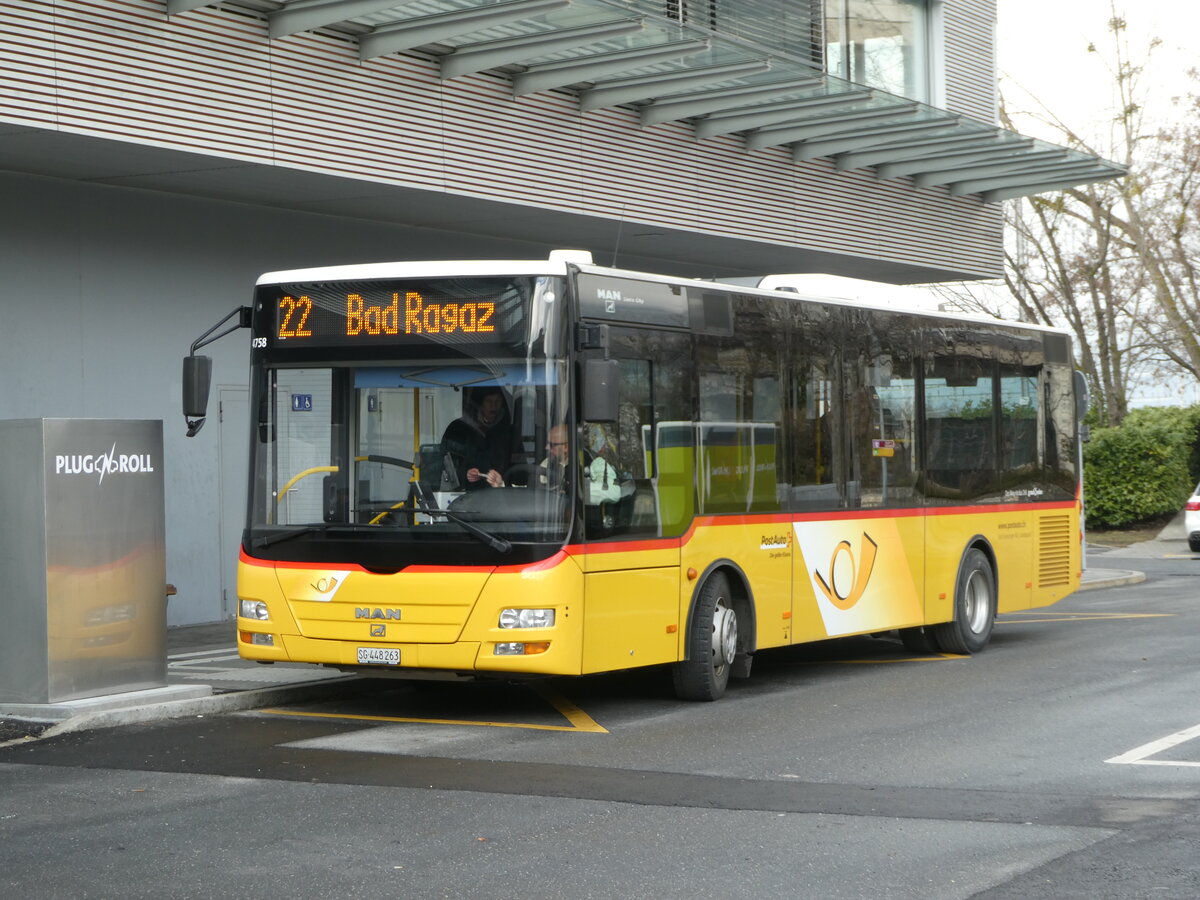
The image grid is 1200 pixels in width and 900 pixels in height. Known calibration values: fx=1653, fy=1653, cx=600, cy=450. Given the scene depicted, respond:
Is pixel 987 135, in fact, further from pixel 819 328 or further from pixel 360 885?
pixel 360 885

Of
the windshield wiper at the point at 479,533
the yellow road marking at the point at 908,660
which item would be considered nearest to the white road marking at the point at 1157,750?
the windshield wiper at the point at 479,533

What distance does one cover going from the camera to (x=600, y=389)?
10.1 metres

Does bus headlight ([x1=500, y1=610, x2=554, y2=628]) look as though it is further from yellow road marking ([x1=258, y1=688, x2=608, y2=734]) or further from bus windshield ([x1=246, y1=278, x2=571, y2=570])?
yellow road marking ([x1=258, y1=688, x2=608, y2=734])

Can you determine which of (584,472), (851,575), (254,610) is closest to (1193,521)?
(851,575)

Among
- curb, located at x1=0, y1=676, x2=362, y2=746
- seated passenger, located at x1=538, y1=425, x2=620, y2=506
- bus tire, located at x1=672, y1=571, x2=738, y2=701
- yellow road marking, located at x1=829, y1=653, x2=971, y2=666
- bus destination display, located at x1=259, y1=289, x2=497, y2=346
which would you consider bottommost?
yellow road marking, located at x1=829, y1=653, x2=971, y2=666

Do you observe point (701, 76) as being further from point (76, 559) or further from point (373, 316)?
point (76, 559)

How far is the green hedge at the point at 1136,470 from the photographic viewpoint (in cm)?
3431

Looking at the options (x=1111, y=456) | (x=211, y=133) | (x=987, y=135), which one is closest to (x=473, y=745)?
(x=211, y=133)

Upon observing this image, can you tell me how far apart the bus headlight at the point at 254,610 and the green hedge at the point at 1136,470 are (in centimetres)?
2670

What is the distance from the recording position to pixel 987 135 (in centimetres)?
2127

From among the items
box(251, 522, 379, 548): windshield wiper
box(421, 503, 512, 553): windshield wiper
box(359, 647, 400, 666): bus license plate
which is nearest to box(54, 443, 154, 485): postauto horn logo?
box(251, 522, 379, 548): windshield wiper

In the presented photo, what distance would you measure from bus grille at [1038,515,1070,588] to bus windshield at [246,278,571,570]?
7597 millimetres

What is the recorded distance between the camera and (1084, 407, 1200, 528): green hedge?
113 feet

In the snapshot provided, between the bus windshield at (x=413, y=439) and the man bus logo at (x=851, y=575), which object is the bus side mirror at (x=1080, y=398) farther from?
the bus windshield at (x=413, y=439)
